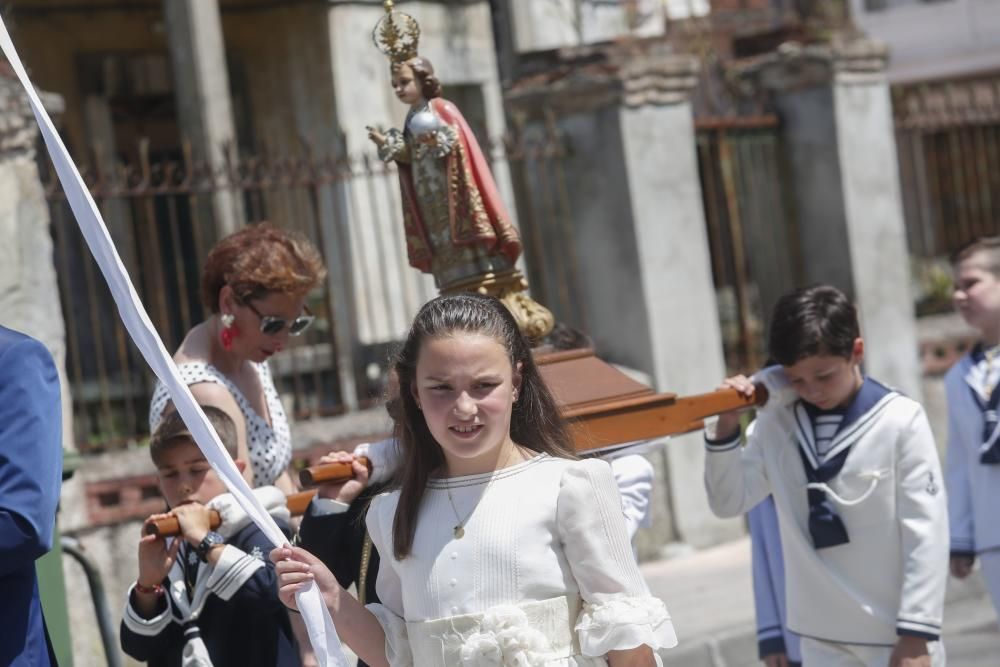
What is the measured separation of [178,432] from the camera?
3.77 m

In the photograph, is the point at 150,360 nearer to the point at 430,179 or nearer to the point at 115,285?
the point at 115,285

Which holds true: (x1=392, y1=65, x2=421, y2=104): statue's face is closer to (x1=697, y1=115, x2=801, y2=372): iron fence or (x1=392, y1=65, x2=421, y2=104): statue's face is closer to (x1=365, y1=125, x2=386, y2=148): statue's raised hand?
(x1=365, y1=125, x2=386, y2=148): statue's raised hand

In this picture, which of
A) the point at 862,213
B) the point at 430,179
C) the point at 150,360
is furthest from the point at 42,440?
the point at 862,213

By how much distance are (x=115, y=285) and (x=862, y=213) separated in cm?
797

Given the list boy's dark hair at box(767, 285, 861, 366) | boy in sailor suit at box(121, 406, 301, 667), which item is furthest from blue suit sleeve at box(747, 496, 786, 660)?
boy in sailor suit at box(121, 406, 301, 667)

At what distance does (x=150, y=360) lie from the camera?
116 inches

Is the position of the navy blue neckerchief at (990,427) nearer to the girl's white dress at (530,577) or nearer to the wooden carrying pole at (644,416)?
the wooden carrying pole at (644,416)

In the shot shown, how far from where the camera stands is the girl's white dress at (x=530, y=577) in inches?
113

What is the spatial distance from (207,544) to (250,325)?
839 mm

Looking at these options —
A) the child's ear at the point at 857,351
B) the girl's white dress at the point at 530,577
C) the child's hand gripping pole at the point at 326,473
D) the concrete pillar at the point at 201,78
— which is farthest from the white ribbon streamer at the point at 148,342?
the concrete pillar at the point at 201,78

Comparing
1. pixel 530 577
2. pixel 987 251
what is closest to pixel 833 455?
pixel 987 251

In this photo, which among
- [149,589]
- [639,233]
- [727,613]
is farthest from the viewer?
[639,233]

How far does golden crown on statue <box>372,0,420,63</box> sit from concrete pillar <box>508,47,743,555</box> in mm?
5047

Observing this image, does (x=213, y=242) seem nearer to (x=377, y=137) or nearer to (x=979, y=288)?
(x=979, y=288)
